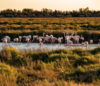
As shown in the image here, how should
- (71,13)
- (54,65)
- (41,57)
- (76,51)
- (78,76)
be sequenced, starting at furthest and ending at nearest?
(71,13) < (76,51) < (41,57) < (54,65) < (78,76)

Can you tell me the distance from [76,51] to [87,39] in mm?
6408

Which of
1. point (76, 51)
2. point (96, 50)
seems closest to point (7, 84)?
point (76, 51)

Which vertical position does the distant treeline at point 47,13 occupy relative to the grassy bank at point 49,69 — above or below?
below

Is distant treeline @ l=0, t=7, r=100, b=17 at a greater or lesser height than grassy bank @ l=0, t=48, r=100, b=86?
lesser

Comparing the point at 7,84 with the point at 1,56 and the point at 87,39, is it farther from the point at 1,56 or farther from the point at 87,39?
the point at 87,39

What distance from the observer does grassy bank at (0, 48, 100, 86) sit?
708 centimetres

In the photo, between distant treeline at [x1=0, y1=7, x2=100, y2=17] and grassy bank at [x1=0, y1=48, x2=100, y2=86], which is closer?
grassy bank at [x1=0, y1=48, x2=100, y2=86]

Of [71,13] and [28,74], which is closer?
[28,74]

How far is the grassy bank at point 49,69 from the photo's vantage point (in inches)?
279

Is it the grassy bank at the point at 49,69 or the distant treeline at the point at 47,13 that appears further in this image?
the distant treeline at the point at 47,13

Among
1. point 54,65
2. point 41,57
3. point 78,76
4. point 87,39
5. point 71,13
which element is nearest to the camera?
point 78,76

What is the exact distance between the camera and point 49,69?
8617mm

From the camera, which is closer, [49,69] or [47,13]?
[49,69]

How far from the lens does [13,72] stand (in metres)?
8.06
